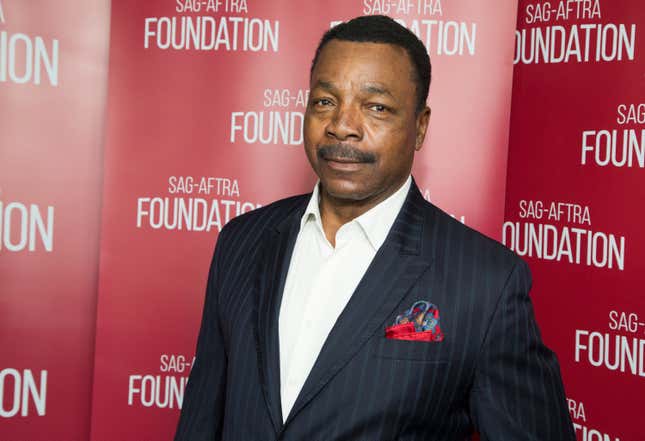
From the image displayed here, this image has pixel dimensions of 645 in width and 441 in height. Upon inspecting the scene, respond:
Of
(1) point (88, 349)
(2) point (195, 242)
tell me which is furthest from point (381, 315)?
(1) point (88, 349)

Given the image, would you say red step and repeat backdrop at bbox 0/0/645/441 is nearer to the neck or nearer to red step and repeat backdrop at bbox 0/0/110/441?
red step and repeat backdrop at bbox 0/0/110/441

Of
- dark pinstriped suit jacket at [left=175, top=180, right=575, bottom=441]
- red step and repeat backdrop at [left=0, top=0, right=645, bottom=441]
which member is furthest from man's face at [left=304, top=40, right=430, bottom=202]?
red step and repeat backdrop at [left=0, top=0, right=645, bottom=441]

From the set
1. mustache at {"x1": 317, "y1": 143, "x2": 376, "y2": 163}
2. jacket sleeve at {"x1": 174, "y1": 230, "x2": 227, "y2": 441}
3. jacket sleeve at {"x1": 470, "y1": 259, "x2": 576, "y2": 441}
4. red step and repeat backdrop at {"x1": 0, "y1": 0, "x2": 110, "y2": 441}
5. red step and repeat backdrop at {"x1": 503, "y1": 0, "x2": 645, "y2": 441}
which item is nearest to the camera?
jacket sleeve at {"x1": 470, "y1": 259, "x2": 576, "y2": 441}

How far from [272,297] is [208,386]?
290 mm

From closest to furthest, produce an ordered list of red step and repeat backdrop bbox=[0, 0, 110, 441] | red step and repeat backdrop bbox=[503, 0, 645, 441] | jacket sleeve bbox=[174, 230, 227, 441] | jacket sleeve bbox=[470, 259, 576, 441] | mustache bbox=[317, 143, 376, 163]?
jacket sleeve bbox=[470, 259, 576, 441], mustache bbox=[317, 143, 376, 163], jacket sleeve bbox=[174, 230, 227, 441], red step and repeat backdrop bbox=[503, 0, 645, 441], red step and repeat backdrop bbox=[0, 0, 110, 441]

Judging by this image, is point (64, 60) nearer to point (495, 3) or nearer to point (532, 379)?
point (495, 3)

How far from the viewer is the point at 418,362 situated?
1387mm

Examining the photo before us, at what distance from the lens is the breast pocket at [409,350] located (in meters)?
1.39

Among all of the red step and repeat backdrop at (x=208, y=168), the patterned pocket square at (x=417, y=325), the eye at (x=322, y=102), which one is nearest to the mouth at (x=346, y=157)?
the eye at (x=322, y=102)

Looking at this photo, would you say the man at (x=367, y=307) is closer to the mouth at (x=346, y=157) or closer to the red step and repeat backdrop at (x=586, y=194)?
the mouth at (x=346, y=157)

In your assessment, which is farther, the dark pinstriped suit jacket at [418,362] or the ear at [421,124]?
the ear at [421,124]

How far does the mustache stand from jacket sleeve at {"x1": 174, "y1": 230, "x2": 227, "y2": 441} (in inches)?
15.0

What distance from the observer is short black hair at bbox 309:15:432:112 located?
61.8 inches

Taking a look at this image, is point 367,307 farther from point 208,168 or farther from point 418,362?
point 208,168
